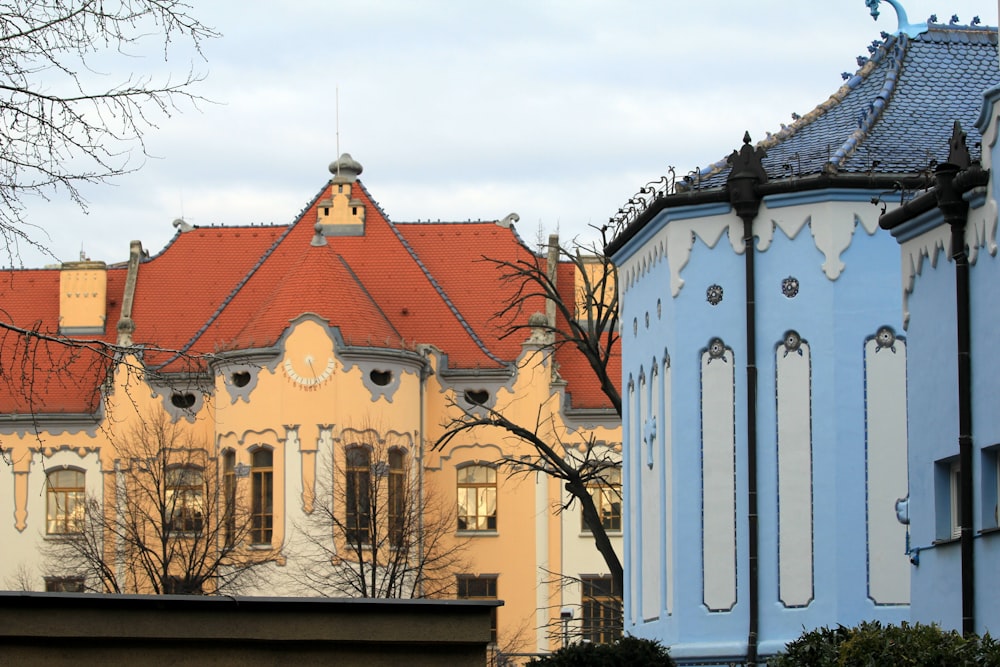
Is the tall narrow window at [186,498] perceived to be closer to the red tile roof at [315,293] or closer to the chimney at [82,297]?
the red tile roof at [315,293]

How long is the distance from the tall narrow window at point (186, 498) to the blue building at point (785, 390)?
1267 inches

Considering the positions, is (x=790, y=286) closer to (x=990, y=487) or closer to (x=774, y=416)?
(x=774, y=416)

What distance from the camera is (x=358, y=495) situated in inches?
2140

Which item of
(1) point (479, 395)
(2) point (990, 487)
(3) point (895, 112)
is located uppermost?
(1) point (479, 395)

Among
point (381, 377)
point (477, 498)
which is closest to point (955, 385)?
point (381, 377)

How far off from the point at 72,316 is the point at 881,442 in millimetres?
43417

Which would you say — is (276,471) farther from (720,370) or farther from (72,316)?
(720,370)

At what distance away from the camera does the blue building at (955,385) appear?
55.1ft

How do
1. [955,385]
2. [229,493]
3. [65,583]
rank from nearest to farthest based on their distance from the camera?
[955,385], [229,493], [65,583]

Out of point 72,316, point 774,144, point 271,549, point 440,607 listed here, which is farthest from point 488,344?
point 440,607

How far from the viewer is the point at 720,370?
78.5 ft

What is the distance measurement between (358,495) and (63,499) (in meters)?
11.2

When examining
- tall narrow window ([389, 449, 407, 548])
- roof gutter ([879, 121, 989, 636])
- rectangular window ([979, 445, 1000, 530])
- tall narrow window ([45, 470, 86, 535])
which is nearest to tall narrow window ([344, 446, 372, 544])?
tall narrow window ([389, 449, 407, 548])

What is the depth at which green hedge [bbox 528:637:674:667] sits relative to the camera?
21.0 m
